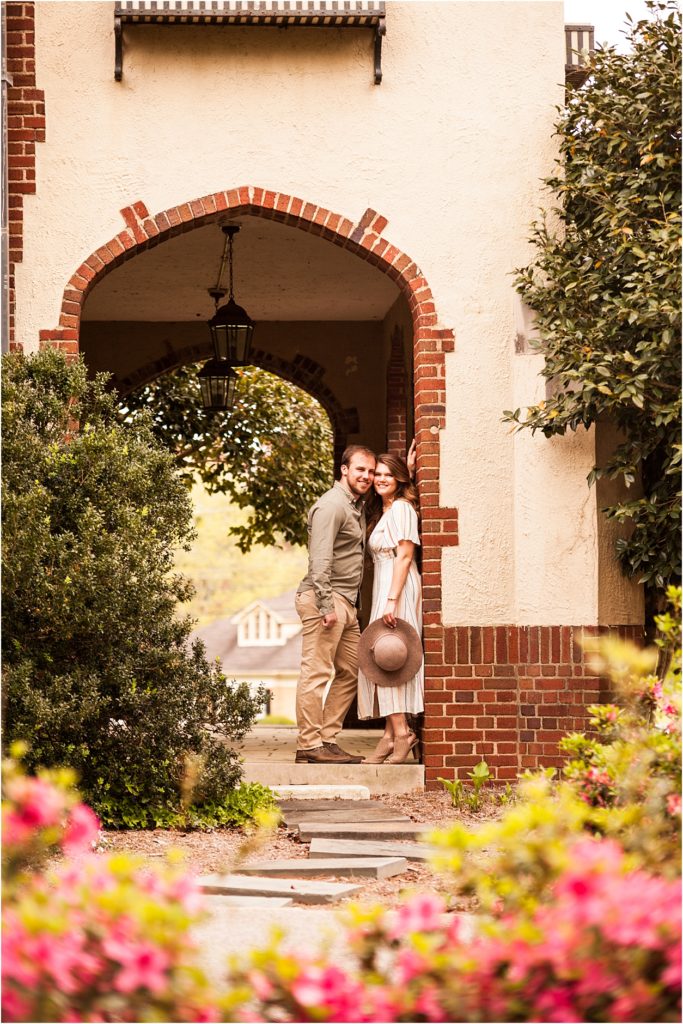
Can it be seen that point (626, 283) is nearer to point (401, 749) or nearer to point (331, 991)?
point (401, 749)

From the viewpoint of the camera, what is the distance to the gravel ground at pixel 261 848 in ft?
17.5

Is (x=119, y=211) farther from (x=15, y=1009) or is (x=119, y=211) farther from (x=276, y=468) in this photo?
(x=276, y=468)

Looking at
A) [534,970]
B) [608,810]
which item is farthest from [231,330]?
[534,970]

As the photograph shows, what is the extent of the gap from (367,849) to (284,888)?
100cm

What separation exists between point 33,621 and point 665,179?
4.47 metres

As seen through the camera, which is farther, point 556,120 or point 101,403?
point 556,120

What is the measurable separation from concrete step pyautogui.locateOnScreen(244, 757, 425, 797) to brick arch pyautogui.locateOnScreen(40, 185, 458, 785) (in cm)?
13

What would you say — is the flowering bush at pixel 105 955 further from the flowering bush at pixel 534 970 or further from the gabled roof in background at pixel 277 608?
the gabled roof in background at pixel 277 608

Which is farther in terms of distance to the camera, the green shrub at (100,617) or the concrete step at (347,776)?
the concrete step at (347,776)

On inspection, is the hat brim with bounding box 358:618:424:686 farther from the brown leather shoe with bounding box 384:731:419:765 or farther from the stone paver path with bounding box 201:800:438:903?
the stone paver path with bounding box 201:800:438:903

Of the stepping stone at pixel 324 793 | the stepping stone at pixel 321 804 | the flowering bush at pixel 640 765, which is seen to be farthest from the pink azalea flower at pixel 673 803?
the stepping stone at pixel 324 793

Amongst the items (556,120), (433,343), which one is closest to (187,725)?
(433,343)

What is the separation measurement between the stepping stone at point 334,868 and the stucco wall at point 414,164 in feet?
8.76

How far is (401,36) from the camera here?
829 centimetres
